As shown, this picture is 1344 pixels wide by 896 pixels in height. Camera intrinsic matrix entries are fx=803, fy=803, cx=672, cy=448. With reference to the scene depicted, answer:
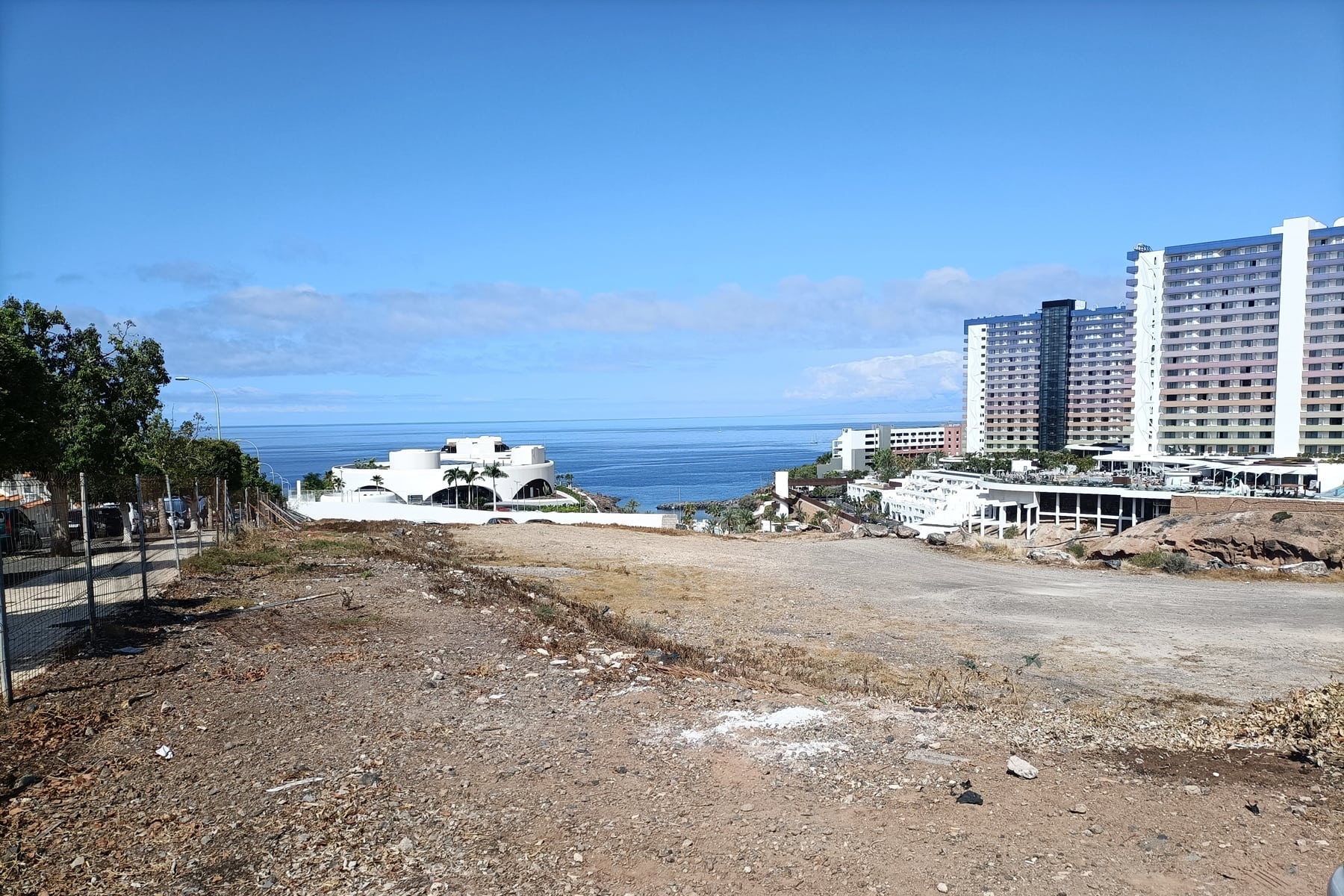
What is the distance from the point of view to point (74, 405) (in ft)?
69.5

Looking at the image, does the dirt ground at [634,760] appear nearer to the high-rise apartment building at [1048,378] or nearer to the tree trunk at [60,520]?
the tree trunk at [60,520]

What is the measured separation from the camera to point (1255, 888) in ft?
16.8

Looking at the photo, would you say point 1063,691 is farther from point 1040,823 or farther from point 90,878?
point 90,878

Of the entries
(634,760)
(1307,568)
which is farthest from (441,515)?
(634,760)

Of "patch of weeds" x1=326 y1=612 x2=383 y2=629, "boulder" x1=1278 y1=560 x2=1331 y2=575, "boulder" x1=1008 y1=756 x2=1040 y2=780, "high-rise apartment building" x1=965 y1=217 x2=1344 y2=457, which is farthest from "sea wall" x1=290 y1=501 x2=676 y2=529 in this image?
"high-rise apartment building" x1=965 y1=217 x2=1344 y2=457

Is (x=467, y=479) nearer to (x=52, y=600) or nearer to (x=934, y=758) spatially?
(x=52, y=600)

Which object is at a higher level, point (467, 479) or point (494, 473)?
point (494, 473)

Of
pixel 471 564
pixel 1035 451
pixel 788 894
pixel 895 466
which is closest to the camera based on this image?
pixel 788 894

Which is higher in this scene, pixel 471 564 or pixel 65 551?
pixel 65 551

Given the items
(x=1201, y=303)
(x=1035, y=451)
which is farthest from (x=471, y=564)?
(x=1035, y=451)

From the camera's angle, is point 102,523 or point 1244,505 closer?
point 102,523

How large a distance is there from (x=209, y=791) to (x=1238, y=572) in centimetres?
2896

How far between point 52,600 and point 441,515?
1370 inches

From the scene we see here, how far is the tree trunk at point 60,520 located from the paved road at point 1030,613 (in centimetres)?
1009
